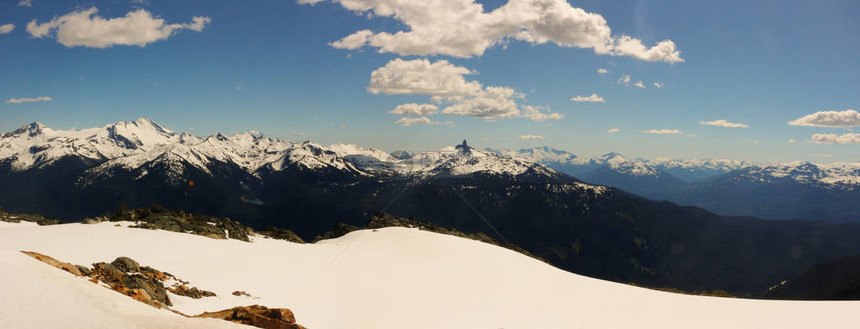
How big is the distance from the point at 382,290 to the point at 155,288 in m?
12.4

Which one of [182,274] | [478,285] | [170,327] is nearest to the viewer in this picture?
[170,327]

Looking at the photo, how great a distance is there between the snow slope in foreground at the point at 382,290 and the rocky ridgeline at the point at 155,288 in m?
1.02

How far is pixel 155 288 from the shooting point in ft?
54.9

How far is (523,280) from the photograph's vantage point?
2975 cm

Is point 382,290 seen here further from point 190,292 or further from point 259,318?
point 259,318

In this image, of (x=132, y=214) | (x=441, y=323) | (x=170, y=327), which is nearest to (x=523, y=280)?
(x=441, y=323)

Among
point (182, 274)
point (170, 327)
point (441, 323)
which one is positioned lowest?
point (441, 323)

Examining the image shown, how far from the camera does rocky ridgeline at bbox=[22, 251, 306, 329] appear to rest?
12.3m

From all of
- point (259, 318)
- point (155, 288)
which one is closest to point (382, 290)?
point (155, 288)

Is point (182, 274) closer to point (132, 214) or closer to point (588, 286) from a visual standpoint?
point (132, 214)

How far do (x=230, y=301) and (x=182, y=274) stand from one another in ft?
16.2

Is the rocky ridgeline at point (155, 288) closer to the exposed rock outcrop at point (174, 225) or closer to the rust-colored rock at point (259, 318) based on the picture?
the rust-colored rock at point (259, 318)

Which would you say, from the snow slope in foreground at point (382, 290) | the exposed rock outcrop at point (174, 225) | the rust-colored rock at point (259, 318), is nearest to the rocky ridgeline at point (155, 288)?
the rust-colored rock at point (259, 318)

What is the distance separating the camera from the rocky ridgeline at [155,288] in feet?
40.3
